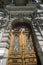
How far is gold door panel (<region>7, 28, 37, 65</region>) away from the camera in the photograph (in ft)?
20.4

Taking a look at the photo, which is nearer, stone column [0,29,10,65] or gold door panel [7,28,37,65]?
stone column [0,29,10,65]

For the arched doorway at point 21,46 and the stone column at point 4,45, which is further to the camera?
the arched doorway at point 21,46

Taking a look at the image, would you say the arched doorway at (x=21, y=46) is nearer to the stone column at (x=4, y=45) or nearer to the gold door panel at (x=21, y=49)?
the gold door panel at (x=21, y=49)

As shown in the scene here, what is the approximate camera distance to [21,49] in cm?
682

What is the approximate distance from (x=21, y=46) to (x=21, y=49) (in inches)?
9.5

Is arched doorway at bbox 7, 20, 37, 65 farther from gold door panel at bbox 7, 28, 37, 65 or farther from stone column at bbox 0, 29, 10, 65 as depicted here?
stone column at bbox 0, 29, 10, 65

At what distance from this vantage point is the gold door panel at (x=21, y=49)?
6207 mm

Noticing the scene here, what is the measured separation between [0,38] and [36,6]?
4238 millimetres

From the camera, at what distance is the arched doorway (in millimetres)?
6230

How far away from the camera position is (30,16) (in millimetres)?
9188

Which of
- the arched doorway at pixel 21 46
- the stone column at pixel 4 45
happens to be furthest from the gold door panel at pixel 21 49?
the stone column at pixel 4 45

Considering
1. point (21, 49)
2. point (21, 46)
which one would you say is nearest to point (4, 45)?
point (21, 49)

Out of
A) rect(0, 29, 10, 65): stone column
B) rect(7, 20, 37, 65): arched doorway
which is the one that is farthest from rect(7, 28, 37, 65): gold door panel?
rect(0, 29, 10, 65): stone column

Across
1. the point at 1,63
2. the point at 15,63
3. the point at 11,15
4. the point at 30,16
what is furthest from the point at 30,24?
the point at 1,63
